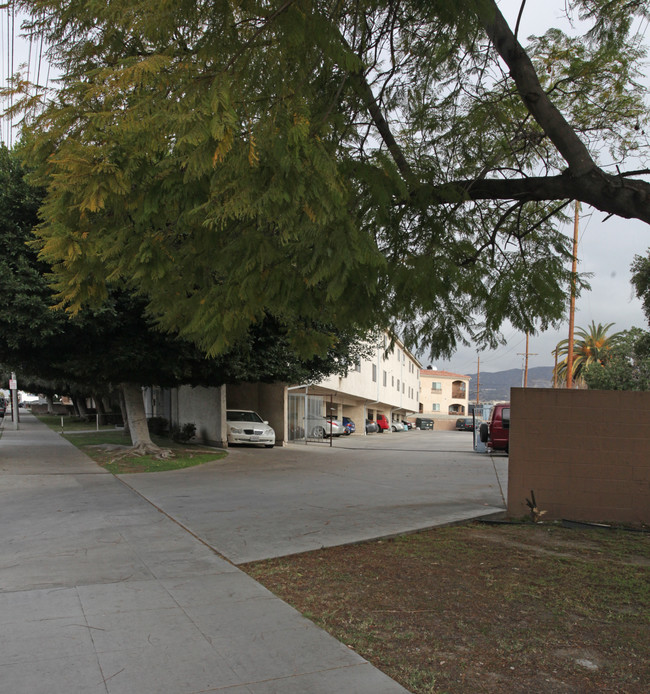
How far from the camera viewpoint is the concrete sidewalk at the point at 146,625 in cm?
363

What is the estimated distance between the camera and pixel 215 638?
429cm

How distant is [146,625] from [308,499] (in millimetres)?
6285

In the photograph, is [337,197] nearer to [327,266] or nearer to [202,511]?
[327,266]

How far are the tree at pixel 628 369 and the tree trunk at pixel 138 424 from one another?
20351 mm

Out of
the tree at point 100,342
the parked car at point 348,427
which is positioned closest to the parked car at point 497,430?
the tree at point 100,342

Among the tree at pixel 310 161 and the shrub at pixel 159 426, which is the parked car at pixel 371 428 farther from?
the tree at pixel 310 161

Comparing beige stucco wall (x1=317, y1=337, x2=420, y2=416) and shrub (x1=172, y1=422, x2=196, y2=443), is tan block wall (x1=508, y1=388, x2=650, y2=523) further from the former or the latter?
shrub (x1=172, y1=422, x2=196, y2=443)

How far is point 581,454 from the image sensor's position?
8.58 metres

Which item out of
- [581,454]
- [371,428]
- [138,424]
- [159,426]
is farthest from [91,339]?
[371,428]

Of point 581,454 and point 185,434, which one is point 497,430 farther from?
point 581,454

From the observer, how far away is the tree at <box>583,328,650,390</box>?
26.7 meters

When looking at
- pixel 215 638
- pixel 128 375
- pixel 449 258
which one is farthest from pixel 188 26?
pixel 128 375

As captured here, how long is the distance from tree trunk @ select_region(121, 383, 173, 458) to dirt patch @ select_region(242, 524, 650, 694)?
12.4 m

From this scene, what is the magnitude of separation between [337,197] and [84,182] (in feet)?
6.52
